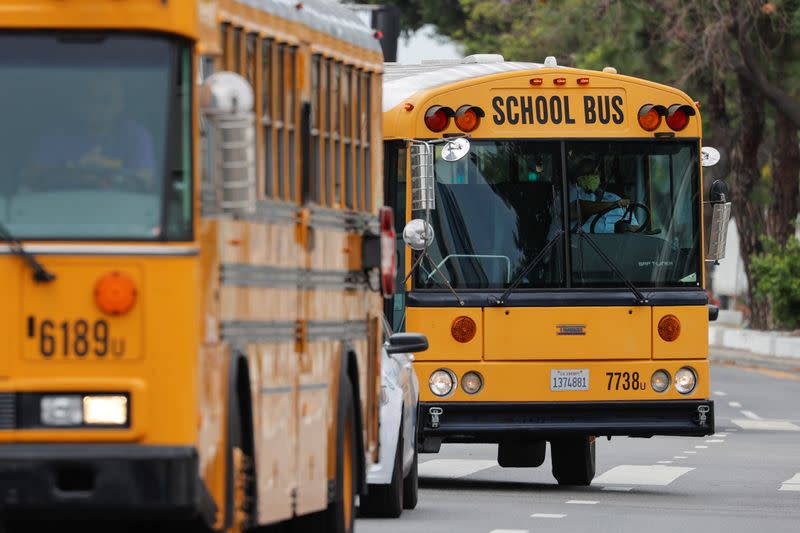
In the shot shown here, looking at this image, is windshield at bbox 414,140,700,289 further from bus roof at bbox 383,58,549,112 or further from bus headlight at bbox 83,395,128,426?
bus headlight at bbox 83,395,128,426

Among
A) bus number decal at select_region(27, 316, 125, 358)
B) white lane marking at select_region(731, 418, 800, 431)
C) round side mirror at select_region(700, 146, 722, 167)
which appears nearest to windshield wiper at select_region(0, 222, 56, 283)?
bus number decal at select_region(27, 316, 125, 358)

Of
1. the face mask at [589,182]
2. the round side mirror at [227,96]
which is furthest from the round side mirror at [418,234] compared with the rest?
the round side mirror at [227,96]

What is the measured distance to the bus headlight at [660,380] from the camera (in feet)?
56.7

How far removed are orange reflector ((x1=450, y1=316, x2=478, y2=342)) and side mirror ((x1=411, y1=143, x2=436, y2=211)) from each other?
143 cm

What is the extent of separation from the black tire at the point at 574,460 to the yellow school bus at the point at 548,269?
1.06 metres

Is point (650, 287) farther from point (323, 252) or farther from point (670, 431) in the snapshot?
point (323, 252)

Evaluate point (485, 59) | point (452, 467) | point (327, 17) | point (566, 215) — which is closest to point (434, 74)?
point (485, 59)

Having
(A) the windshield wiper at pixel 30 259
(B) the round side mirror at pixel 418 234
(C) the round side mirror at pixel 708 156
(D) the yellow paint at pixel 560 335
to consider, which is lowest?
(D) the yellow paint at pixel 560 335

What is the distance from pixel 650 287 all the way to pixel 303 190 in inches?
272

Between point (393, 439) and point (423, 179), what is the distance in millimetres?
2095

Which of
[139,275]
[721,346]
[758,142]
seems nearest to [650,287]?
[139,275]

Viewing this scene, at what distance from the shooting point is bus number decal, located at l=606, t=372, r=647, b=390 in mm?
17266

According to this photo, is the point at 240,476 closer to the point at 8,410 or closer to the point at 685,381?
the point at 8,410

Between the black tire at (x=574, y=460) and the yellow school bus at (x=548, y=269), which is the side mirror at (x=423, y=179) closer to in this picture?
the yellow school bus at (x=548, y=269)
